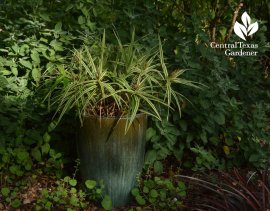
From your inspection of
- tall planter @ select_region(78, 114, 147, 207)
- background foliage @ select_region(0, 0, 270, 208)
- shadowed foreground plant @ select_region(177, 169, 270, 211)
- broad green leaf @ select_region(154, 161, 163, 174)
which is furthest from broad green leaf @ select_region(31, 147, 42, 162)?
shadowed foreground plant @ select_region(177, 169, 270, 211)

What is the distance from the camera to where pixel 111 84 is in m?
3.65

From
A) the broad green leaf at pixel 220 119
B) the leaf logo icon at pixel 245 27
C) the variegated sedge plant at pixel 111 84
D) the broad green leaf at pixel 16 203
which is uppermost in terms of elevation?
the leaf logo icon at pixel 245 27

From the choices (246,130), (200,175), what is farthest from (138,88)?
(246,130)

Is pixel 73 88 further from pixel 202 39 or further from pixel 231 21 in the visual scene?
pixel 231 21

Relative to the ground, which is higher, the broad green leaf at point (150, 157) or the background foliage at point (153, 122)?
the background foliage at point (153, 122)

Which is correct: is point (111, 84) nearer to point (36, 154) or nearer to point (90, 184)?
point (90, 184)

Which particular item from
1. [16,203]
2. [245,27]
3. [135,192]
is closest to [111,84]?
[135,192]

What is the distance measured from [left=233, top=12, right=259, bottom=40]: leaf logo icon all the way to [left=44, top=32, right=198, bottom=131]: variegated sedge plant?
4.84 feet

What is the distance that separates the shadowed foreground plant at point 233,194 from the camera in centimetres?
320

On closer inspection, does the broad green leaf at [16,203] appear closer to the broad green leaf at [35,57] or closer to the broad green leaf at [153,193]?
the broad green leaf at [153,193]

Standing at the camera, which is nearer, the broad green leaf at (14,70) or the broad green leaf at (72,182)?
the broad green leaf at (72,182)

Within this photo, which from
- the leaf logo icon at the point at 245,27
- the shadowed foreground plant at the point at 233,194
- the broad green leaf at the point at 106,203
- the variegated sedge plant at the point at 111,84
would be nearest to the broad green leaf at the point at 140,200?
the broad green leaf at the point at 106,203

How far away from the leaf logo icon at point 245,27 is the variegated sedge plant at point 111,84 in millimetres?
1474

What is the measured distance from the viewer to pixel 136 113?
11.8ft
